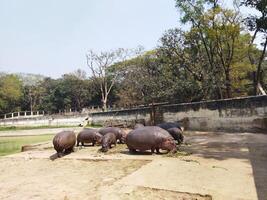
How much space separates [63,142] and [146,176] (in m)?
4.41

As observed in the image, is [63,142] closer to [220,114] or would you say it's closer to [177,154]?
[177,154]

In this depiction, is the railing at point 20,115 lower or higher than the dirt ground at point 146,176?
higher

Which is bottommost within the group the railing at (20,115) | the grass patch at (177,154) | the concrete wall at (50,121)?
the grass patch at (177,154)

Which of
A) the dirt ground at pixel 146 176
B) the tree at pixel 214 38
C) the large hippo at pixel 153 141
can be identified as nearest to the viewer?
the dirt ground at pixel 146 176

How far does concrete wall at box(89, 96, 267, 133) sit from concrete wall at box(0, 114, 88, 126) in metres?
11.4

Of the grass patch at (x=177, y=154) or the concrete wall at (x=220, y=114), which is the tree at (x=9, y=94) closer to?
the concrete wall at (x=220, y=114)

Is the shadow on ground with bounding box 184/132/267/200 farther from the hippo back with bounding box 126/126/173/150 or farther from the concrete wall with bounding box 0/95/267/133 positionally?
the concrete wall with bounding box 0/95/267/133

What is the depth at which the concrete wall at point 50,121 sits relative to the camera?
29.1 metres

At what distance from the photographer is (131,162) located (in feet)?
24.0

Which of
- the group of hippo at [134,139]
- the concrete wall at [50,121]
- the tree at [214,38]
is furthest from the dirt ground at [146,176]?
the concrete wall at [50,121]

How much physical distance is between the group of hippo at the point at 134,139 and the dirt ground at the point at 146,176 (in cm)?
28

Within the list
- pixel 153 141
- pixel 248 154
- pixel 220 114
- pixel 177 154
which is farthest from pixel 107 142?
pixel 220 114

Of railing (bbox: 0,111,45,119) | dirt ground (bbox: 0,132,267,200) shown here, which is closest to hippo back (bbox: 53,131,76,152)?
dirt ground (bbox: 0,132,267,200)

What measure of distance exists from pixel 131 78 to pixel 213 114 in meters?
20.2
